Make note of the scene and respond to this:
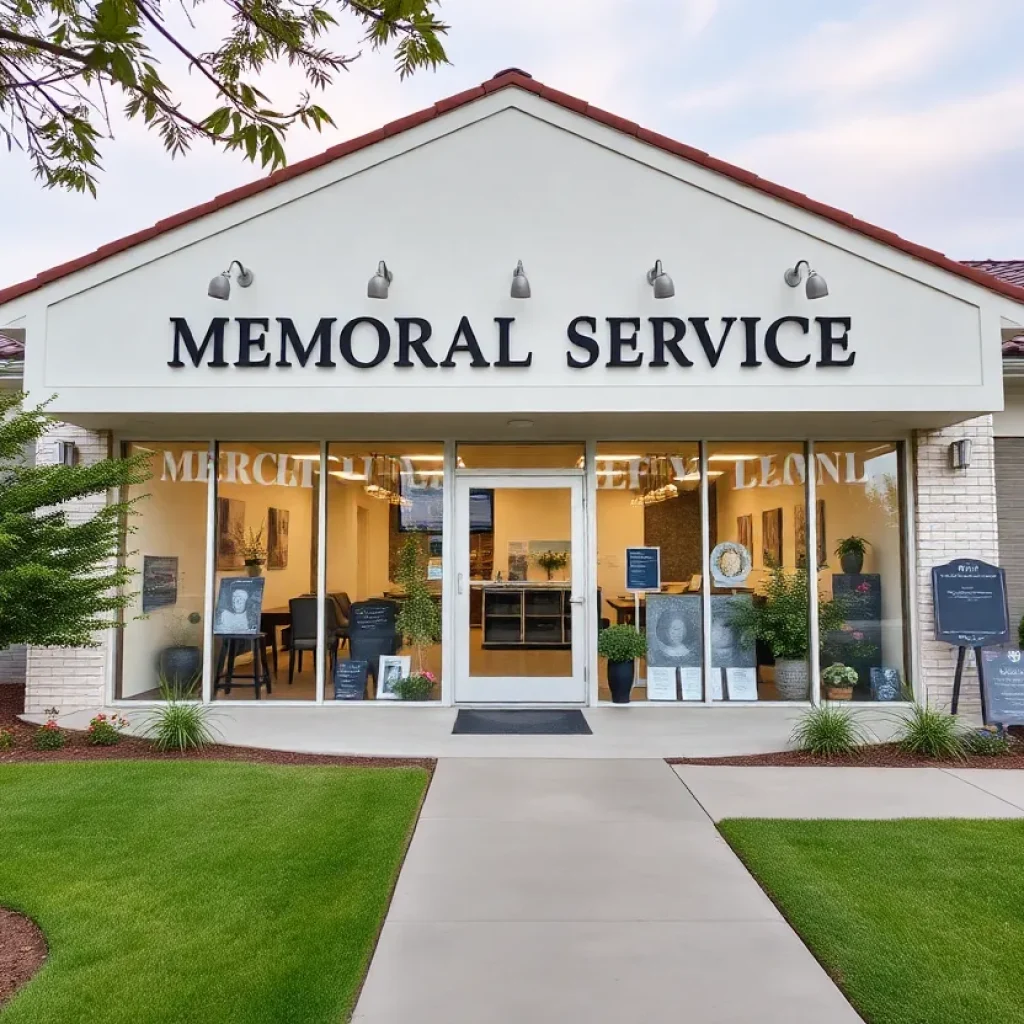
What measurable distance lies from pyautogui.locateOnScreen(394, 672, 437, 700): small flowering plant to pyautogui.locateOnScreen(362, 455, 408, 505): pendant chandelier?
6.03 feet

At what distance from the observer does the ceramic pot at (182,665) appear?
899 cm

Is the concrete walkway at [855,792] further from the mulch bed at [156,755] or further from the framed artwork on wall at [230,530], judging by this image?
the framed artwork on wall at [230,530]

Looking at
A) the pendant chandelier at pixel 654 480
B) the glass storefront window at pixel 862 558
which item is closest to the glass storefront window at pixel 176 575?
the pendant chandelier at pixel 654 480

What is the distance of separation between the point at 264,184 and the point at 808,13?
200 inches

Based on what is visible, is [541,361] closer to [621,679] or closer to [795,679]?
[621,679]

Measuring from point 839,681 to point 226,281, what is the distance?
7.11 meters

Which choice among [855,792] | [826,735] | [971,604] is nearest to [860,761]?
[826,735]

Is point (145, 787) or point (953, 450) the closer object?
point (145, 787)

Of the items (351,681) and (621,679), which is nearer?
(621,679)

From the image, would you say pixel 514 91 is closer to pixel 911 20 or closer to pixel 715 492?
pixel 715 492

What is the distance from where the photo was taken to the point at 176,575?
9016mm

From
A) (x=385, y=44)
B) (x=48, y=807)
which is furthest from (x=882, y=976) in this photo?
(x=48, y=807)

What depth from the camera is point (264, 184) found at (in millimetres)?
7734

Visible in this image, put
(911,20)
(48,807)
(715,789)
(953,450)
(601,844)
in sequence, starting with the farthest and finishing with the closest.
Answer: (911,20), (953,450), (715,789), (48,807), (601,844)
